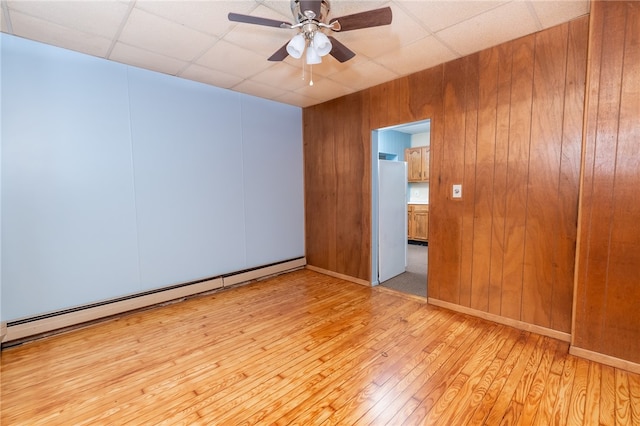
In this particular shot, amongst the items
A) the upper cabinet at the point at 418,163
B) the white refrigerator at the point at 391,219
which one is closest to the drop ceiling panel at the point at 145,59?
the white refrigerator at the point at 391,219

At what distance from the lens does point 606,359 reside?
2170mm

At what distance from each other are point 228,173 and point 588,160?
3.94 meters

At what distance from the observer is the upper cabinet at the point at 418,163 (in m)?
7.02

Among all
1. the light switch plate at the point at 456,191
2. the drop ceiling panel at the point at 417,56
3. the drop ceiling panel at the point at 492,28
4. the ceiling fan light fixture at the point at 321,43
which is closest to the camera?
the ceiling fan light fixture at the point at 321,43

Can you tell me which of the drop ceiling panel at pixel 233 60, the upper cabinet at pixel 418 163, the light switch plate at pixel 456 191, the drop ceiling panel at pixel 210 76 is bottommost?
the light switch plate at pixel 456 191

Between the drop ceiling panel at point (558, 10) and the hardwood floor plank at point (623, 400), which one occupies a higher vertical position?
the drop ceiling panel at point (558, 10)

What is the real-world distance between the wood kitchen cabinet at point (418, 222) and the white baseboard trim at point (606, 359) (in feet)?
14.9

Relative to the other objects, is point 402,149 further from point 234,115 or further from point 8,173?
point 8,173

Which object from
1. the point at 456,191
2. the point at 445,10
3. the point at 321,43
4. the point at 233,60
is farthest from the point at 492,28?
the point at 233,60

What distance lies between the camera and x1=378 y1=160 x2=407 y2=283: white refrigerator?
4.17 m

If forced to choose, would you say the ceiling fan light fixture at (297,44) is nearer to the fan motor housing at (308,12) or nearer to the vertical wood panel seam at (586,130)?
the fan motor housing at (308,12)

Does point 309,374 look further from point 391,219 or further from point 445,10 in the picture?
point 445,10

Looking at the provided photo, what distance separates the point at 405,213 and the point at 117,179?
4.09m

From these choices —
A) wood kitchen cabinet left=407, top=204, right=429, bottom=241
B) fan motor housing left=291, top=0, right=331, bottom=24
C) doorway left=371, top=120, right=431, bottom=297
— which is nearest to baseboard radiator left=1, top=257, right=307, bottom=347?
doorway left=371, top=120, right=431, bottom=297
